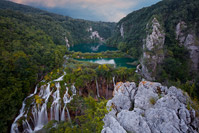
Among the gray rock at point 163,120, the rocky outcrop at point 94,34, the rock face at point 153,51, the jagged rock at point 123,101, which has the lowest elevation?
the jagged rock at point 123,101

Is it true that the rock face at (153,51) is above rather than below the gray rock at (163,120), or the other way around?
above

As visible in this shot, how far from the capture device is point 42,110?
20.4 metres

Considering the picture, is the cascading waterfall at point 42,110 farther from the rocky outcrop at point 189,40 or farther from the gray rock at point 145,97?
the rocky outcrop at point 189,40

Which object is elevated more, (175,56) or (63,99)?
(175,56)

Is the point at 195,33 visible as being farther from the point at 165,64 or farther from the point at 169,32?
the point at 165,64

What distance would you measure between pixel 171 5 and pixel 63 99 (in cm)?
5934

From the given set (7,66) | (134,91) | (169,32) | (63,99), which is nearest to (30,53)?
(7,66)

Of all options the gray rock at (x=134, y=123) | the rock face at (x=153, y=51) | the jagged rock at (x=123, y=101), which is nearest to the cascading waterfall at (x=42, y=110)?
the jagged rock at (x=123, y=101)

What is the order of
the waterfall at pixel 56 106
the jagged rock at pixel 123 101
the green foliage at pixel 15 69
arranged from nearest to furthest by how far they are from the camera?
the jagged rock at pixel 123 101, the green foliage at pixel 15 69, the waterfall at pixel 56 106

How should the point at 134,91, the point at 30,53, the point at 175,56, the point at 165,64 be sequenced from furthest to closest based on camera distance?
the point at 175,56 < the point at 165,64 < the point at 30,53 < the point at 134,91

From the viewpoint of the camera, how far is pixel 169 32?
4194cm

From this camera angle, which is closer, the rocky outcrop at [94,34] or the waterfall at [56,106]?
the waterfall at [56,106]

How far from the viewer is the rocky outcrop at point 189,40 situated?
34188mm

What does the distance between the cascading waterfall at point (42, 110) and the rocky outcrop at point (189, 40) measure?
39.4 meters
